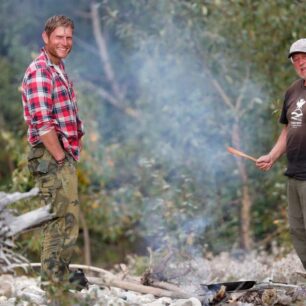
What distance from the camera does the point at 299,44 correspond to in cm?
600

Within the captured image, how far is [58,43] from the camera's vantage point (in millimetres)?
5426

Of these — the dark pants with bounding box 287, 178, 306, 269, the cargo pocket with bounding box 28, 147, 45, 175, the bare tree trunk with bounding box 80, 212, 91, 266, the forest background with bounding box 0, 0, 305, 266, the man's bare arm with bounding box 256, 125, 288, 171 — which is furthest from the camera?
the bare tree trunk with bounding box 80, 212, 91, 266

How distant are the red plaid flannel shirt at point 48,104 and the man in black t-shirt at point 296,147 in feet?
5.14

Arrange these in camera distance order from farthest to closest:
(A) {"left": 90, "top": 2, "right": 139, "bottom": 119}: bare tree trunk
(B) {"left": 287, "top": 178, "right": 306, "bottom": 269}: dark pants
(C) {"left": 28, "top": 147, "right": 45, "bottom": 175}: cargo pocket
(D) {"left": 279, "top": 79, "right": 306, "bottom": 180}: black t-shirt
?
(A) {"left": 90, "top": 2, "right": 139, "bottom": 119}: bare tree trunk, (B) {"left": 287, "top": 178, "right": 306, "bottom": 269}: dark pants, (D) {"left": 279, "top": 79, "right": 306, "bottom": 180}: black t-shirt, (C) {"left": 28, "top": 147, "right": 45, "bottom": 175}: cargo pocket

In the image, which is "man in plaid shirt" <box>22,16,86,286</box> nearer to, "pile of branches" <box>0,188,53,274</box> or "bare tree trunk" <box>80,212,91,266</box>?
"pile of branches" <box>0,188,53,274</box>

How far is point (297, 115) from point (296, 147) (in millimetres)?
225

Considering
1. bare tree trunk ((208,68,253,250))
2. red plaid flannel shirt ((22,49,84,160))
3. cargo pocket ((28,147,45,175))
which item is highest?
red plaid flannel shirt ((22,49,84,160))

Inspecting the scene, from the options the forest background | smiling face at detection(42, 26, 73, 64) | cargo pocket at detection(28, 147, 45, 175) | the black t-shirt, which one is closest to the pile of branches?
cargo pocket at detection(28, 147, 45, 175)

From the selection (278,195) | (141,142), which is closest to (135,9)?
(141,142)

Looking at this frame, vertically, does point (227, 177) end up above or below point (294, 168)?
below

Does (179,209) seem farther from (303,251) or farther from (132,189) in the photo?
(303,251)

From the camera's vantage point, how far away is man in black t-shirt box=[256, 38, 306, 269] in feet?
19.7

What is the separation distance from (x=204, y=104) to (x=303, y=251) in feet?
14.5

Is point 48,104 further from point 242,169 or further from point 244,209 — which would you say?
point 244,209
